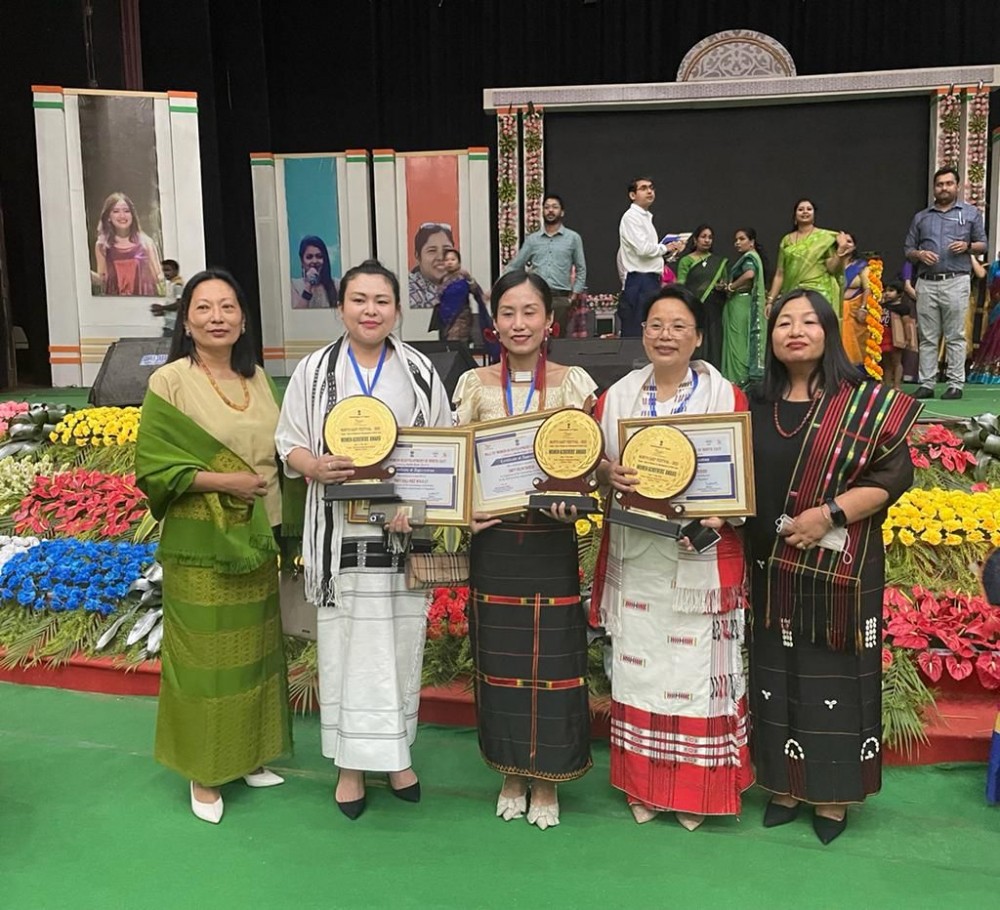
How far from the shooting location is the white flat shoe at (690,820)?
252 centimetres

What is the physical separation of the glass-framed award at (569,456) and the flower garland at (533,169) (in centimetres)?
857

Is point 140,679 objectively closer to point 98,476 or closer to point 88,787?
point 88,787

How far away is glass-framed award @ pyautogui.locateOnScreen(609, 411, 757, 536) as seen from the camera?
7.33ft

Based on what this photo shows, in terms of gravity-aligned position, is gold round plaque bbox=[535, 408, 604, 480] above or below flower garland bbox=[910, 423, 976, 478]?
above

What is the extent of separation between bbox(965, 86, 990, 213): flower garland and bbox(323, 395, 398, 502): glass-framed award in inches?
369

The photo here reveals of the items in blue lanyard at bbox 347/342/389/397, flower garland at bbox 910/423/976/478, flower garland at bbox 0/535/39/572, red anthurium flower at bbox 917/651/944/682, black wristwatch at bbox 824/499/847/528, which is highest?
blue lanyard at bbox 347/342/389/397

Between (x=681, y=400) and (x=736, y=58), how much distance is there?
10175mm

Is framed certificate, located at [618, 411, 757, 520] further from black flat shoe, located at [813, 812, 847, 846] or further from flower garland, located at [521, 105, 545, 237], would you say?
flower garland, located at [521, 105, 545, 237]

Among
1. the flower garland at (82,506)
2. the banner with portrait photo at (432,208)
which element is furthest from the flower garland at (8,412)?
the banner with portrait photo at (432,208)

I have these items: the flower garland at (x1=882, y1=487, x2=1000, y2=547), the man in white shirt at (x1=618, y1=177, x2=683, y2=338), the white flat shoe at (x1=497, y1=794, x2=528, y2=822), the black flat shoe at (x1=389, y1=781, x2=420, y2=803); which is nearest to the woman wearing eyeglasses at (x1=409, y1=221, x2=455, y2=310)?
the man in white shirt at (x1=618, y1=177, x2=683, y2=338)

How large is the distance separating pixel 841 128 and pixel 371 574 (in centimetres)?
1021

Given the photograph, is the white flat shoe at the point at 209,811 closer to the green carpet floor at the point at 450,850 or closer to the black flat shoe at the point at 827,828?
the green carpet floor at the point at 450,850

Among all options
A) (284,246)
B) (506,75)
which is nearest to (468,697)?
(284,246)

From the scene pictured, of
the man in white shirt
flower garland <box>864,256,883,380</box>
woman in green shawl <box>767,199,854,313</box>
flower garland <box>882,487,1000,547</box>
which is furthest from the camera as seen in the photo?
flower garland <box>864,256,883,380</box>
